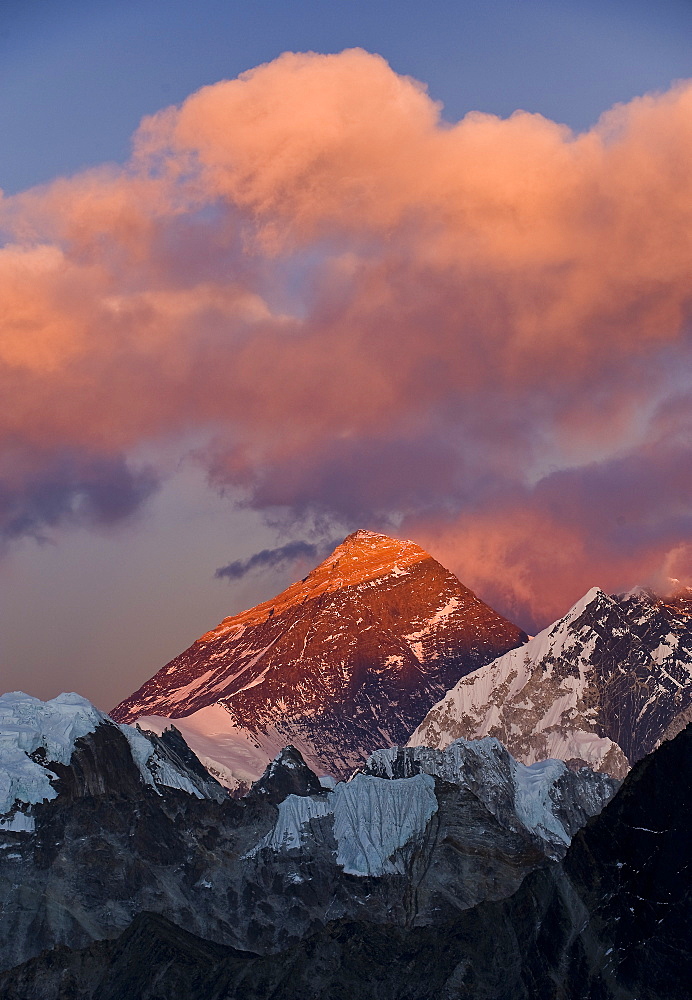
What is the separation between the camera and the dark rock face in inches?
5536

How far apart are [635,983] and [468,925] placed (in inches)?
1513

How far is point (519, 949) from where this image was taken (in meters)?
166

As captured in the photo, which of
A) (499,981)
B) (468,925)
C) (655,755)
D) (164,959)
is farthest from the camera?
(164,959)

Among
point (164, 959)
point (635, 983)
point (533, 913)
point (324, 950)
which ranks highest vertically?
point (164, 959)

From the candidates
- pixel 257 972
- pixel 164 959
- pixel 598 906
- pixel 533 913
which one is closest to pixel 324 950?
pixel 257 972

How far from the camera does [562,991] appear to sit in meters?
151

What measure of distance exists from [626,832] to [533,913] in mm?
23569

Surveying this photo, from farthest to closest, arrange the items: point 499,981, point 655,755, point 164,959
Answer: point 164,959 → point 499,981 → point 655,755

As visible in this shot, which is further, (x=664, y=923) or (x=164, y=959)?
(x=164, y=959)

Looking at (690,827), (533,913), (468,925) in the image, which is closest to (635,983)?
(690,827)

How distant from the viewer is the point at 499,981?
16400cm

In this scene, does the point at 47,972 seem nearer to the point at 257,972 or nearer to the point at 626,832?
the point at 257,972

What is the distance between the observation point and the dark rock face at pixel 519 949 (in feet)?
461

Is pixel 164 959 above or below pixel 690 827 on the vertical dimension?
above
